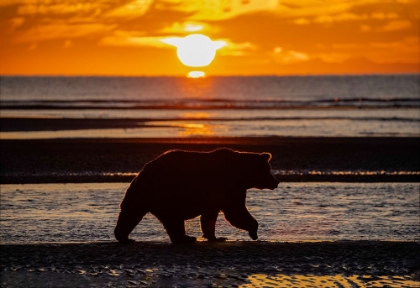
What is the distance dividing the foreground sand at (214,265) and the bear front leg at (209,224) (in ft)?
1.34

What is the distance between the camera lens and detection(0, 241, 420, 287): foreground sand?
32.0 feet

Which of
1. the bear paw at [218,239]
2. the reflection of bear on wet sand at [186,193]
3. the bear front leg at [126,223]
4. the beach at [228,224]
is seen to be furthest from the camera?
the bear paw at [218,239]

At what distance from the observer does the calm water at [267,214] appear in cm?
1372

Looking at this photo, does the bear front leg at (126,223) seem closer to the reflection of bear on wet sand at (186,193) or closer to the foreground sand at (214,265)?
the reflection of bear on wet sand at (186,193)

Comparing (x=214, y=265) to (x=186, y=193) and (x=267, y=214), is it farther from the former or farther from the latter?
(x=267, y=214)

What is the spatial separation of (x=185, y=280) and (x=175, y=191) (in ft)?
8.17

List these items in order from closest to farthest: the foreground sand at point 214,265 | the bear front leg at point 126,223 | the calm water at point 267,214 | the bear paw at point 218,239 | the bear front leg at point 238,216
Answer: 1. the foreground sand at point 214,265
2. the bear front leg at point 126,223
3. the bear front leg at point 238,216
4. the bear paw at point 218,239
5. the calm water at point 267,214

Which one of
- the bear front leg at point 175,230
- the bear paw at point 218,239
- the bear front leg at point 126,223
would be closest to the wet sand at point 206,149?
the bear paw at point 218,239

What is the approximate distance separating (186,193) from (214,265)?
1837 mm

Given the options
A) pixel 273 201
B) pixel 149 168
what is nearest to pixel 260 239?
pixel 149 168

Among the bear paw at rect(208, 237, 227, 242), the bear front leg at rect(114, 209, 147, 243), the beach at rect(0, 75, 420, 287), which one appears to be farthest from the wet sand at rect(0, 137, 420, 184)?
the bear front leg at rect(114, 209, 147, 243)

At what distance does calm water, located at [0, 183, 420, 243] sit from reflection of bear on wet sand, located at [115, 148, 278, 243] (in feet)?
3.39

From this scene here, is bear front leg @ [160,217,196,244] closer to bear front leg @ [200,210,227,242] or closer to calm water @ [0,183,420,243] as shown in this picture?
bear front leg @ [200,210,227,242]

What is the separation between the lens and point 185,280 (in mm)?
9789
